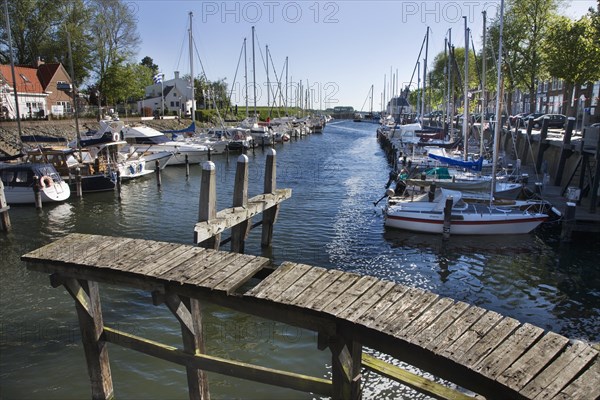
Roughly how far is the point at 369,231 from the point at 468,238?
4224 mm

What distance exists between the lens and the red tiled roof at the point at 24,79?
4938 centimetres

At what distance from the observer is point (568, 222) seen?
709 inches

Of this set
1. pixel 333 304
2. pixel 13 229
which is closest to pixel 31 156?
pixel 13 229

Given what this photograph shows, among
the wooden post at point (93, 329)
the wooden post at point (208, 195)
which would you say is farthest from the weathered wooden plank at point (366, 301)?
the wooden post at point (208, 195)

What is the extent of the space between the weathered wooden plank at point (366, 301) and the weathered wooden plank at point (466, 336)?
86cm

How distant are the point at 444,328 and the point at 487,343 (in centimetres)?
43

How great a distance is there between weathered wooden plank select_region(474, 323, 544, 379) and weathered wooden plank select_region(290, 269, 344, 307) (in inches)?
77.7

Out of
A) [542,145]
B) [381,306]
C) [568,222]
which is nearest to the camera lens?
[381,306]

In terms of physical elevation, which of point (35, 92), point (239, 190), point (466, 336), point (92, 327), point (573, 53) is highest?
point (573, 53)

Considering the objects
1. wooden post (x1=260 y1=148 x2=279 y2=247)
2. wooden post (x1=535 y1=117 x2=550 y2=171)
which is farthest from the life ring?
wooden post (x1=535 y1=117 x2=550 y2=171)

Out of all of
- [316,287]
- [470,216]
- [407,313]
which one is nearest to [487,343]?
[407,313]

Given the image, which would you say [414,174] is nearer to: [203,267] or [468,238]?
[468,238]

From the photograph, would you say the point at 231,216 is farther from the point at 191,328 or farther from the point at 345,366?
the point at 345,366

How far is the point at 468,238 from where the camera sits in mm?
18891
